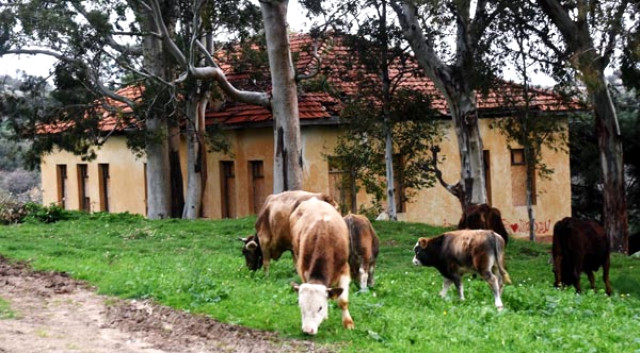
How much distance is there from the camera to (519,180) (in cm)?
3862

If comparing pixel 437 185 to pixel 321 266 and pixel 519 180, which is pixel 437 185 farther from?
pixel 321 266

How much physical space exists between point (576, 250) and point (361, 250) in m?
4.33

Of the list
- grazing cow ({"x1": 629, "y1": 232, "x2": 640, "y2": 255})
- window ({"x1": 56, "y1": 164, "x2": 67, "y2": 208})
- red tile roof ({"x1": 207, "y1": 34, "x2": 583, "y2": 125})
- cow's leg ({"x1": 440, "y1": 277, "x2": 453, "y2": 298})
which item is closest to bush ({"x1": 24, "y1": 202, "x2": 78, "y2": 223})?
red tile roof ({"x1": 207, "y1": 34, "x2": 583, "y2": 125})

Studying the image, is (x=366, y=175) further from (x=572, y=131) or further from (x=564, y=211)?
(x=564, y=211)

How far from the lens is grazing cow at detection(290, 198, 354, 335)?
11227 millimetres

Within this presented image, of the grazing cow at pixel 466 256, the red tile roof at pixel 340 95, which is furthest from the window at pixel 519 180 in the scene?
the grazing cow at pixel 466 256

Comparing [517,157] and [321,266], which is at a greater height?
[517,157]

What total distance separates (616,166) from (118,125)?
55.2 ft

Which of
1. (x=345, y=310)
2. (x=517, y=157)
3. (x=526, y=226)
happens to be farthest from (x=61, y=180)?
(x=345, y=310)

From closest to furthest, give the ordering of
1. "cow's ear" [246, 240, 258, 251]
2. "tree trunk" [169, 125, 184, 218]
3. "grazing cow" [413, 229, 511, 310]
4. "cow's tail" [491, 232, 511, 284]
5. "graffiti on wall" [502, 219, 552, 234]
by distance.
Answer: "grazing cow" [413, 229, 511, 310] → "cow's tail" [491, 232, 511, 284] → "cow's ear" [246, 240, 258, 251] → "tree trunk" [169, 125, 184, 218] → "graffiti on wall" [502, 219, 552, 234]

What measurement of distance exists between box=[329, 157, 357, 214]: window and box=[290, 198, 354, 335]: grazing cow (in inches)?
727

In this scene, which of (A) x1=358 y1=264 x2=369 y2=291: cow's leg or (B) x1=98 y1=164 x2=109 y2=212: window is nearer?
(A) x1=358 y1=264 x2=369 y2=291: cow's leg

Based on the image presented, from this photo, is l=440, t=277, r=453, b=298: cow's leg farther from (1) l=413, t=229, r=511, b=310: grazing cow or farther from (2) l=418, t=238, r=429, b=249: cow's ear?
(2) l=418, t=238, r=429, b=249: cow's ear

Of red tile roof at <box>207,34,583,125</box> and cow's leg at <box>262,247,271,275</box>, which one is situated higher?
red tile roof at <box>207,34,583,125</box>
